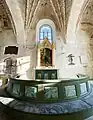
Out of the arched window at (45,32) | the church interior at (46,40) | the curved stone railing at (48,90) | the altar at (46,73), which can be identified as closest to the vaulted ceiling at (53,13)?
the church interior at (46,40)

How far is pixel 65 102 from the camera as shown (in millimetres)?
4051

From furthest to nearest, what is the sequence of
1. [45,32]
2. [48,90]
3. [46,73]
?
[45,32] < [46,73] < [48,90]

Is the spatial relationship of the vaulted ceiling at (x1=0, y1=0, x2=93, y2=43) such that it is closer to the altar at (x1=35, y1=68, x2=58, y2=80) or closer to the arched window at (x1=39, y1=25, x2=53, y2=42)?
the arched window at (x1=39, y1=25, x2=53, y2=42)

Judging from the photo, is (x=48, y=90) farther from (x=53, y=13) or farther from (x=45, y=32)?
(x=53, y=13)

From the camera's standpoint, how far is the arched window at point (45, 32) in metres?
10.3

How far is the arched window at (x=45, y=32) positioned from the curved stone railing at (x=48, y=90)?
642cm

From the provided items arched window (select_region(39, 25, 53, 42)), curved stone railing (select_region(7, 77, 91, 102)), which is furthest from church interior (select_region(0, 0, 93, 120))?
curved stone railing (select_region(7, 77, 91, 102))

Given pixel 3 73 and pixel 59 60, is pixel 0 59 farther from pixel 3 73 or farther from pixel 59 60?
pixel 59 60

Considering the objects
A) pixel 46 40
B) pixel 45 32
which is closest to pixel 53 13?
pixel 45 32

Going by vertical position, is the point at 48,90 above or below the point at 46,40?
below

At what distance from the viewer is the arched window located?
10.3 m

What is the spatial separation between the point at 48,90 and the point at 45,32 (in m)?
7.11

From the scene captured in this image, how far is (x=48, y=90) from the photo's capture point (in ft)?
13.6

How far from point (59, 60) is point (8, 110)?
21.1 ft
